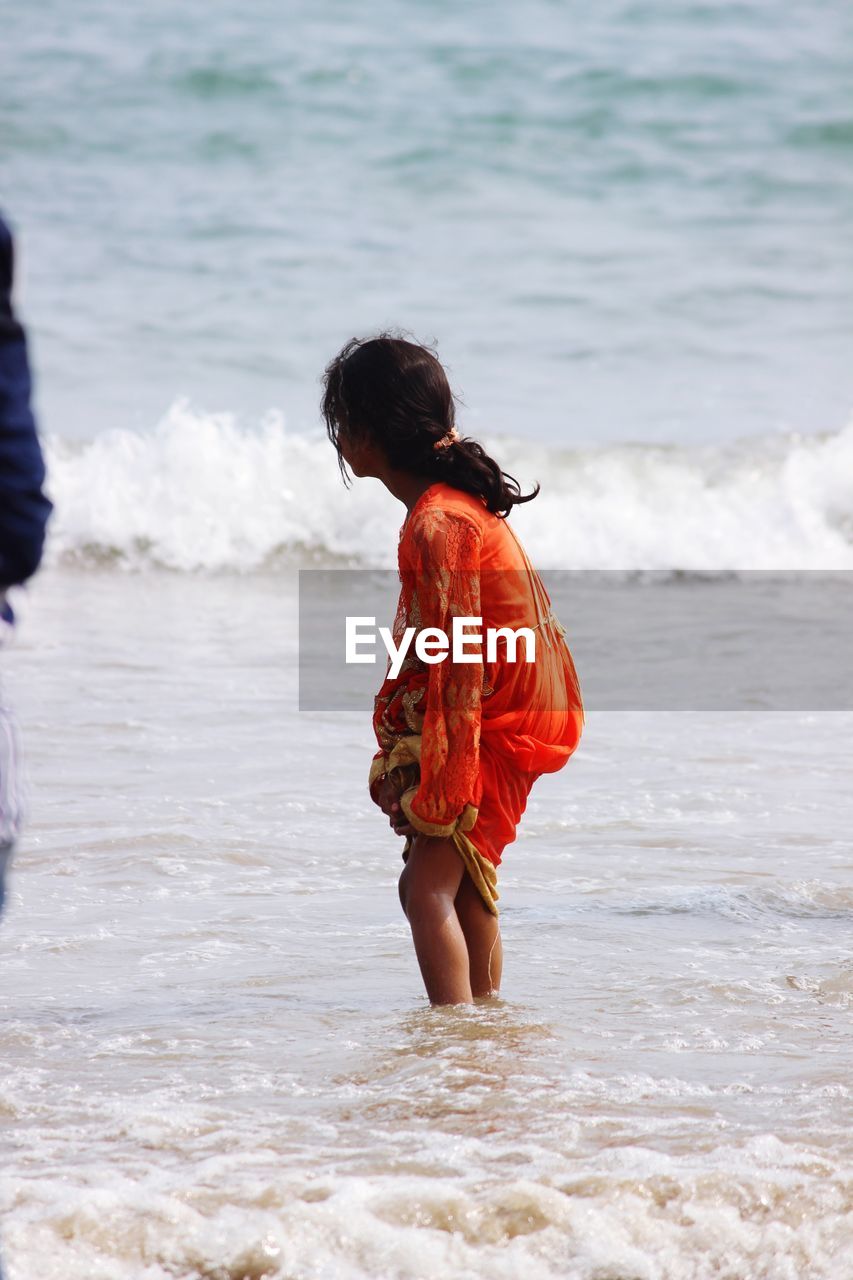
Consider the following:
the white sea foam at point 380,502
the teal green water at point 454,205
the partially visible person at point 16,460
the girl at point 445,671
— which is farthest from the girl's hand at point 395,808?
the teal green water at point 454,205

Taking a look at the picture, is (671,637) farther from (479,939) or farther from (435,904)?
(435,904)

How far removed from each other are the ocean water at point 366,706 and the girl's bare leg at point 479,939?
98mm

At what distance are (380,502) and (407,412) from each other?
7.93 m

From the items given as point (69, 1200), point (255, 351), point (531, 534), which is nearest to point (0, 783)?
point (69, 1200)

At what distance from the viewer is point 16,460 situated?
1.95 meters

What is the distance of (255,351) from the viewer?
14.3 m

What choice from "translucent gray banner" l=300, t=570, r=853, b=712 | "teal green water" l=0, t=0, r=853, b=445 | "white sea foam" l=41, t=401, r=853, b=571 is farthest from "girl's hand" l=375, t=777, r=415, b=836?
"teal green water" l=0, t=0, r=853, b=445

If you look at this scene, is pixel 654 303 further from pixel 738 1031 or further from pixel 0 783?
pixel 0 783

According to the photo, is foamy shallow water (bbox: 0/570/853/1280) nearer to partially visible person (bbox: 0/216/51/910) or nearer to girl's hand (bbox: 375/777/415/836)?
girl's hand (bbox: 375/777/415/836)

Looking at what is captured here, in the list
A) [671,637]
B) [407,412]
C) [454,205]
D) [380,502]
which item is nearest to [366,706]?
[671,637]

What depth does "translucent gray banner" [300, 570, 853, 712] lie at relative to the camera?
7.10 meters

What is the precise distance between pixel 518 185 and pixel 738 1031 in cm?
1518

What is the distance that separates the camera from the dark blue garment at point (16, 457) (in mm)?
1930

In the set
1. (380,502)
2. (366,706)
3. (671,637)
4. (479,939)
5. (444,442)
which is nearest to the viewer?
(444,442)
